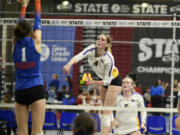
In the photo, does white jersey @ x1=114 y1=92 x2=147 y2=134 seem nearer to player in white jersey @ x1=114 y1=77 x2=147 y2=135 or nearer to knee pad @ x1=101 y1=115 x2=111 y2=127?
player in white jersey @ x1=114 y1=77 x2=147 y2=135

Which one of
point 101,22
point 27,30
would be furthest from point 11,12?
point 27,30

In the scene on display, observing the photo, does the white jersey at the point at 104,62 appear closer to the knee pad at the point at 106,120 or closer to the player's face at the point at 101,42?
the player's face at the point at 101,42

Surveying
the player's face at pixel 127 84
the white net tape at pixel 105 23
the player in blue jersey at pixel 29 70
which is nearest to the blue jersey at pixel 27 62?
the player in blue jersey at pixel 29 70

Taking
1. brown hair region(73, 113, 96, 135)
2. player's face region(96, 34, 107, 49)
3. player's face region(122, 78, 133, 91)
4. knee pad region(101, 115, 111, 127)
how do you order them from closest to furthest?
brown hair region(73, 113, 96, 135) → player's face region(96, 34, 107, 49) → player's face region(122, 78, 133, 91) → knee pad region(101, 115, 111, 127)

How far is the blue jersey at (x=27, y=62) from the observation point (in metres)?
5.98

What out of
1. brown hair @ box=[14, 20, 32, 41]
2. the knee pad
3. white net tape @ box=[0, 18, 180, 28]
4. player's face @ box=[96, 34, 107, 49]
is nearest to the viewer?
brown hair @ box=[14, 20, 32, 41]

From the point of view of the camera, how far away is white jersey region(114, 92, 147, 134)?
8.22 metres

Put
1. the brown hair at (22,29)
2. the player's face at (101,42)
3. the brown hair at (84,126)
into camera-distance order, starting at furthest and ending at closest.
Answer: the player's face at (101,42) → the brown hair at (22,29) → the brown hair at (84,126)

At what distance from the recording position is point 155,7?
20094mm

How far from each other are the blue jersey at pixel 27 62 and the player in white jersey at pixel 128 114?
2557 mm

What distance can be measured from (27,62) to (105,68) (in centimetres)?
246

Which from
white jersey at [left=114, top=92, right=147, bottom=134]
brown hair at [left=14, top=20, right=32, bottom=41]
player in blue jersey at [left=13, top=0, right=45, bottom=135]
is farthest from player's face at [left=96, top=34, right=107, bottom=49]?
brown hair at [left=14, top=20, right=32, bottom=41]

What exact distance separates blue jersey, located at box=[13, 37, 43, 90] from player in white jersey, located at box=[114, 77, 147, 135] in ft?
8.39

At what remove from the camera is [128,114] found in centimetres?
829
